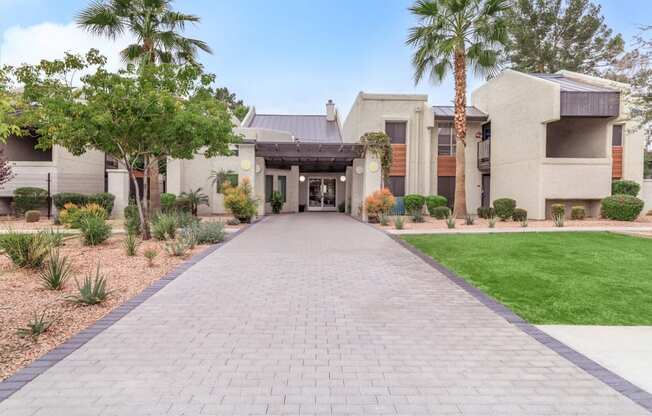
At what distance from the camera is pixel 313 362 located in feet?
12.2

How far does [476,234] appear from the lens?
1360 centimetres

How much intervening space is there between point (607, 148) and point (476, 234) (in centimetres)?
969

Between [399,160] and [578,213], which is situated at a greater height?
[399,160]

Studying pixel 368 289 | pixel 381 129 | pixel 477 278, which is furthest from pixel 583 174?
pixel 368 289

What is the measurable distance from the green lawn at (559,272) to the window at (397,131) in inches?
465

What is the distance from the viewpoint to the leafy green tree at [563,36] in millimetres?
29750

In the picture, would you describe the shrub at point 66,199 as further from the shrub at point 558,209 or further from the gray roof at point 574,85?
the gray roof at point 574,85

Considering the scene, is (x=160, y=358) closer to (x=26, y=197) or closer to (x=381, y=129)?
(x=26, y=197)

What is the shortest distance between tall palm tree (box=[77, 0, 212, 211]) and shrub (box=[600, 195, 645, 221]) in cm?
1835

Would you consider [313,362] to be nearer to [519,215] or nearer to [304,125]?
[519,215]

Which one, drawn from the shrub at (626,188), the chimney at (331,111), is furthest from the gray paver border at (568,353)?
the chimney at (331,111)

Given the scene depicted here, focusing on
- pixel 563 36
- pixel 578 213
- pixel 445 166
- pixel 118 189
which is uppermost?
pixel 563 36

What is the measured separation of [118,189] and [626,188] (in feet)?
80.1

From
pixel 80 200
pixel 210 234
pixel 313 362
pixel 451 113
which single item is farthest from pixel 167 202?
pixel 313 362
